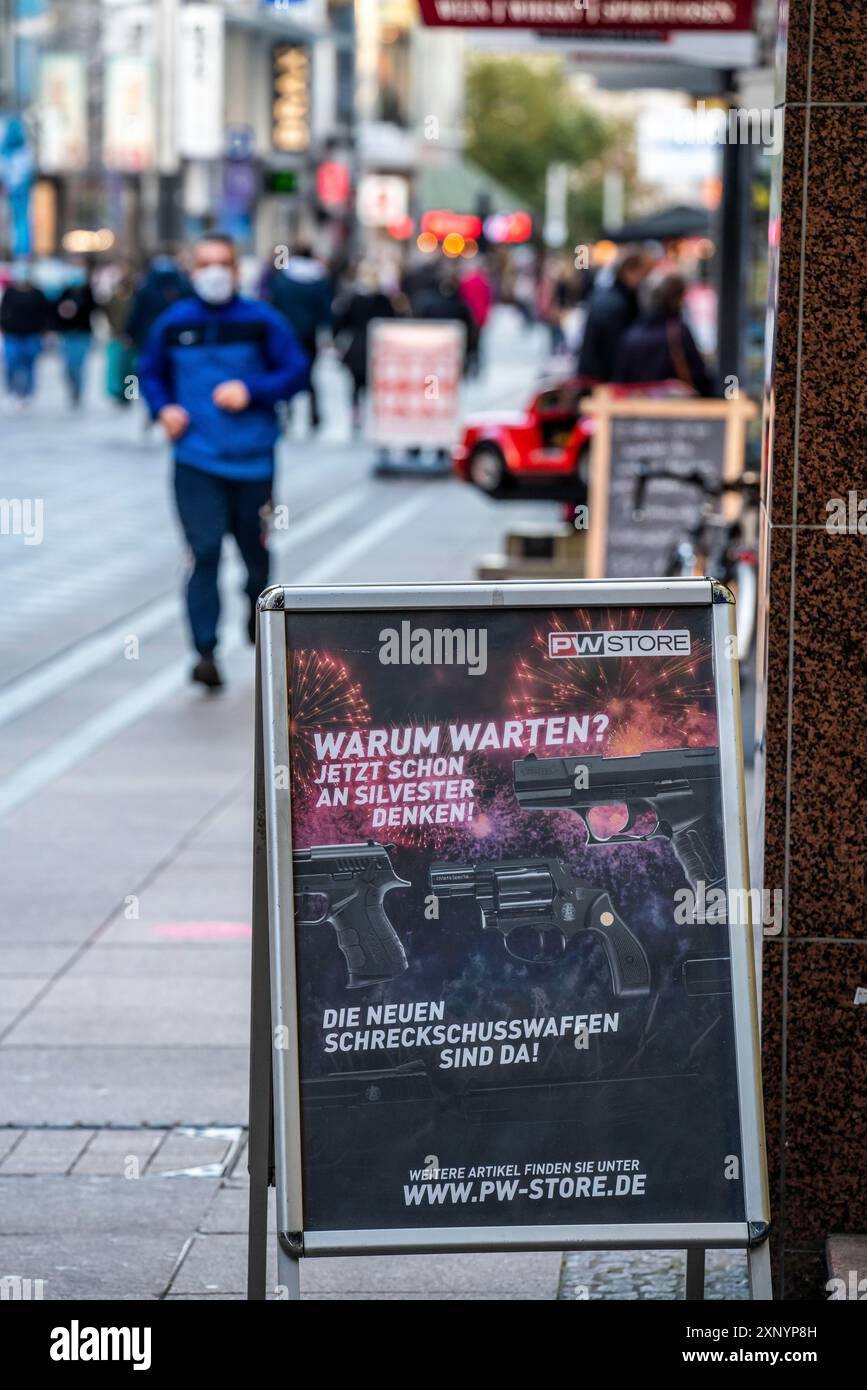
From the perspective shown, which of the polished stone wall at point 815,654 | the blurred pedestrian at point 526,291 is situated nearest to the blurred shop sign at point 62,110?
the blurred pedestrian at point 526,291

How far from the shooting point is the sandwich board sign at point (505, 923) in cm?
350

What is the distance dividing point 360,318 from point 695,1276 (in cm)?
2012

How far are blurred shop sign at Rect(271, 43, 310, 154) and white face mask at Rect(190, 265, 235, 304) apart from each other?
49.1 meters

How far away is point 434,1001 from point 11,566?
37.9ft

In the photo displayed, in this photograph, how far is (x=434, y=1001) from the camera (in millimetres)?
3545

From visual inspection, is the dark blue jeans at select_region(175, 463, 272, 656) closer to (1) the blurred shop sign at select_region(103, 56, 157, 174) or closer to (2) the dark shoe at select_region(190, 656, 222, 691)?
(2) the dark shoe at select_region(190, 656, 222, 691)

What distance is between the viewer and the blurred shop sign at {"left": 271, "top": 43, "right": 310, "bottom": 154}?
57.3 m

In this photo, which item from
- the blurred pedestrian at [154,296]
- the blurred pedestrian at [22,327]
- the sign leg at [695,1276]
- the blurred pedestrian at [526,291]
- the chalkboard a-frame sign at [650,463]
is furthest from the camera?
the blurred pedestrian at [526,291]

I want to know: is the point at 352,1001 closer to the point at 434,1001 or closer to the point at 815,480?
the point at 434,1001

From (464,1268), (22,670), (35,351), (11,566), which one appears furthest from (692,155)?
(464,1268)

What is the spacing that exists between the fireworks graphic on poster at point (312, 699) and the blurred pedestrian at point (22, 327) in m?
21.6

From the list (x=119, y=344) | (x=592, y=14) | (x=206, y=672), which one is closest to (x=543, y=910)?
(x=206, y=672)

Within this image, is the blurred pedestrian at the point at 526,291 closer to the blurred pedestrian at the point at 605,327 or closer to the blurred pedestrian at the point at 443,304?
the blurred pedestrian at the point at 443,304

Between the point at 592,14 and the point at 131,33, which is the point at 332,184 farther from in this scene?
the point at 592,14
